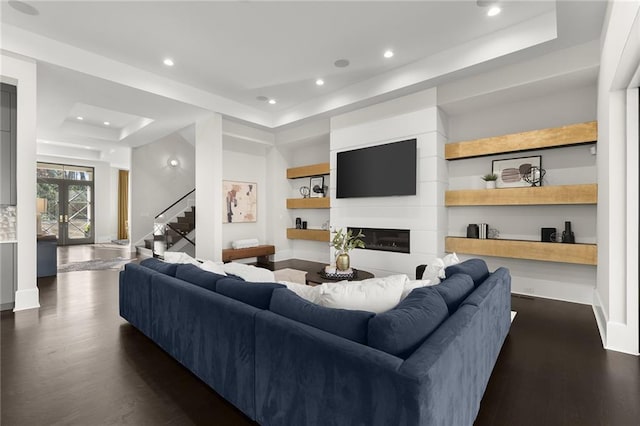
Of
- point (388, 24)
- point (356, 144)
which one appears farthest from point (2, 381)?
point (356, 144)

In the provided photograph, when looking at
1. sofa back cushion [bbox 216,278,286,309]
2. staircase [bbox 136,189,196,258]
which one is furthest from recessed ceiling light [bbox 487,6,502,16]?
staircase [bbox 136,189,196,258]

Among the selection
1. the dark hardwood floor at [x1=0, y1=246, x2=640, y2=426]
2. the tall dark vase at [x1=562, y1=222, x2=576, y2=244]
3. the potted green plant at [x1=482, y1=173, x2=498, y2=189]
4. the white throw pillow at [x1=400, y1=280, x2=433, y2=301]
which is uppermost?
the potted green plant at [x1=482, y1=173, x2=498, y2=189]

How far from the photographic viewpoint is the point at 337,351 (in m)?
1.38

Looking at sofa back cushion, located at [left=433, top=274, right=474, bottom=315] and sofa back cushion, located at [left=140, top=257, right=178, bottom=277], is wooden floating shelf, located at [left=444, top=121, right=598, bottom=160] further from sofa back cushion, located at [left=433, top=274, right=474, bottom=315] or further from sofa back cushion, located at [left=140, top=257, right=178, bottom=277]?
sofa back cushion, located at [left=140, top=257, right=178, bottom=277]

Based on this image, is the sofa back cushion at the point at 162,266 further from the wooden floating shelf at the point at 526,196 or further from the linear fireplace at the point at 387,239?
the wooden floating shelf at the point at 526,196

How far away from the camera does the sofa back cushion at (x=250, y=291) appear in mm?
1952

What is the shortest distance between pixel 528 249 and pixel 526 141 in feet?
4.81

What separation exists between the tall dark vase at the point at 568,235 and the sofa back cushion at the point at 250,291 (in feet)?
13.2

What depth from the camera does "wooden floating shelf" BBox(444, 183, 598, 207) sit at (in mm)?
3891

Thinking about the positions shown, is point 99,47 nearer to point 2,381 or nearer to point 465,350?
point 2,381

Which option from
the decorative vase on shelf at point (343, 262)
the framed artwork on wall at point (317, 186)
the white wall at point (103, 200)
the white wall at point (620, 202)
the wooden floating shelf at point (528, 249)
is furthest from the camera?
the white wall at point (103, 200)

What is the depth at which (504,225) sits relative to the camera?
482cm

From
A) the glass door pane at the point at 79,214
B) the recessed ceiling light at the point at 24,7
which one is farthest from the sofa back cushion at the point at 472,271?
the glass door pane at the point at 79,214

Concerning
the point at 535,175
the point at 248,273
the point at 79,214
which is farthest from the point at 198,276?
the point at 79,214
